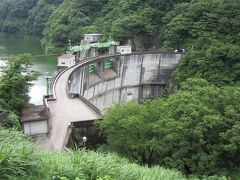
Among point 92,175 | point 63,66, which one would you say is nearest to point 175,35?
point 63,66

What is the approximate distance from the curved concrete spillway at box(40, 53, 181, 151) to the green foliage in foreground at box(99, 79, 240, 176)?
3.24 m

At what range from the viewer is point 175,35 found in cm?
3866

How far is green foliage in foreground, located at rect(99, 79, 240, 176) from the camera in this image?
1029cm

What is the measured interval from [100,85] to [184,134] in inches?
799

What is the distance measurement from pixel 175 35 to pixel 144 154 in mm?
30718

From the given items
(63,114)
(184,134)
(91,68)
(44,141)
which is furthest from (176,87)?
(44,141)

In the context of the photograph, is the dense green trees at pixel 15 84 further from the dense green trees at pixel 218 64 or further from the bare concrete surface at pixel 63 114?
the dense green trees at pixel 218 64

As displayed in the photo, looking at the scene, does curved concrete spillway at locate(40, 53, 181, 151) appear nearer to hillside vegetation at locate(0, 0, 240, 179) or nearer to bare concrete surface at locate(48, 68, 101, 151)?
bare concrete surface at locate(48, 68, 101, 151)

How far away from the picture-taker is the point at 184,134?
10.7 m

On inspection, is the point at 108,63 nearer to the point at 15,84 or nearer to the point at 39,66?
the point at 39,66

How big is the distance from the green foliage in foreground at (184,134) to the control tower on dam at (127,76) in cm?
1598

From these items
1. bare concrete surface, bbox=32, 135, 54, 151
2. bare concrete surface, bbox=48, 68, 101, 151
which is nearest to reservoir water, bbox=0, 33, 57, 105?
bare concrete surface, bbox=48, 68, 101, 151

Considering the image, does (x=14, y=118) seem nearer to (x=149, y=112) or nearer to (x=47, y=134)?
(x=47, y=134)

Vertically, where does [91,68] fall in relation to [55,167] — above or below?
above
